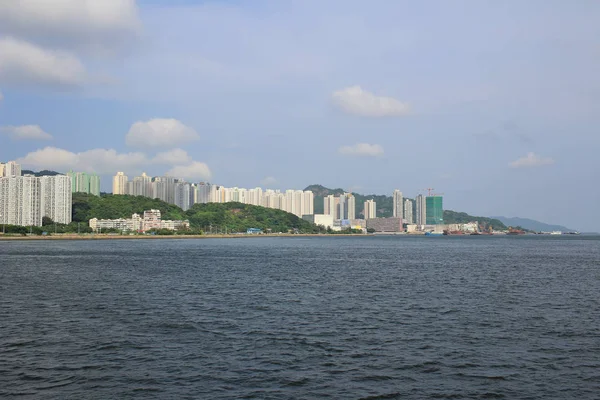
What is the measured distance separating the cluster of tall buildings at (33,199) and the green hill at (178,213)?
12.7 meters

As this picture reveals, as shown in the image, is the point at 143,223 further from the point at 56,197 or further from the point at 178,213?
the point at 56,197

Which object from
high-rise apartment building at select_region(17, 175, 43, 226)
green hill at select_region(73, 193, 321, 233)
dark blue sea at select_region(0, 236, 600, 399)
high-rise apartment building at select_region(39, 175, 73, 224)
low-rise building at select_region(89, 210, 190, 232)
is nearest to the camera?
dark blue sea at select_region(0, 236, 600, 399)

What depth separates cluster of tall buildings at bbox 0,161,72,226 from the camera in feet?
380

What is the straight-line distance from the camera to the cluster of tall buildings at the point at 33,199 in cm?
11588

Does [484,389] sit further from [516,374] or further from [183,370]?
[183,370]

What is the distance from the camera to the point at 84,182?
188 meters

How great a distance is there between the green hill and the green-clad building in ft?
77.5

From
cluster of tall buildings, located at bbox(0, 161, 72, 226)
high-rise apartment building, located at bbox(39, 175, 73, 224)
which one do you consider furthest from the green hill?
cluster of tall buildings, located at bbox(0, 161, 72, 226)

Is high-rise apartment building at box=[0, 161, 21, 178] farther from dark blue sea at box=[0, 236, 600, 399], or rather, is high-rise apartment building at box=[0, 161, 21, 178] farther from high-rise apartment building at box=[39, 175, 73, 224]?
dark blue sea at box=[0, 236, 600, 399]

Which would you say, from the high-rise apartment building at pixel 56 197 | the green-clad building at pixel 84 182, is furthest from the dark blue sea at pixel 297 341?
the green-clad building at pixel 84 182

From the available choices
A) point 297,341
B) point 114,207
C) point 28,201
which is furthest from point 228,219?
point 297,341

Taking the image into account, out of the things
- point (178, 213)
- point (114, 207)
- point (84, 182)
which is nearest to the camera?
point (114, 207)

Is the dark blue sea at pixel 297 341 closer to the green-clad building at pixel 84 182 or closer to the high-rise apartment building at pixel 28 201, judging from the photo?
the high-rise apartment building at pixel 28 201

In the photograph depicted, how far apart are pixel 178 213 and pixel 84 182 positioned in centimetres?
4049
